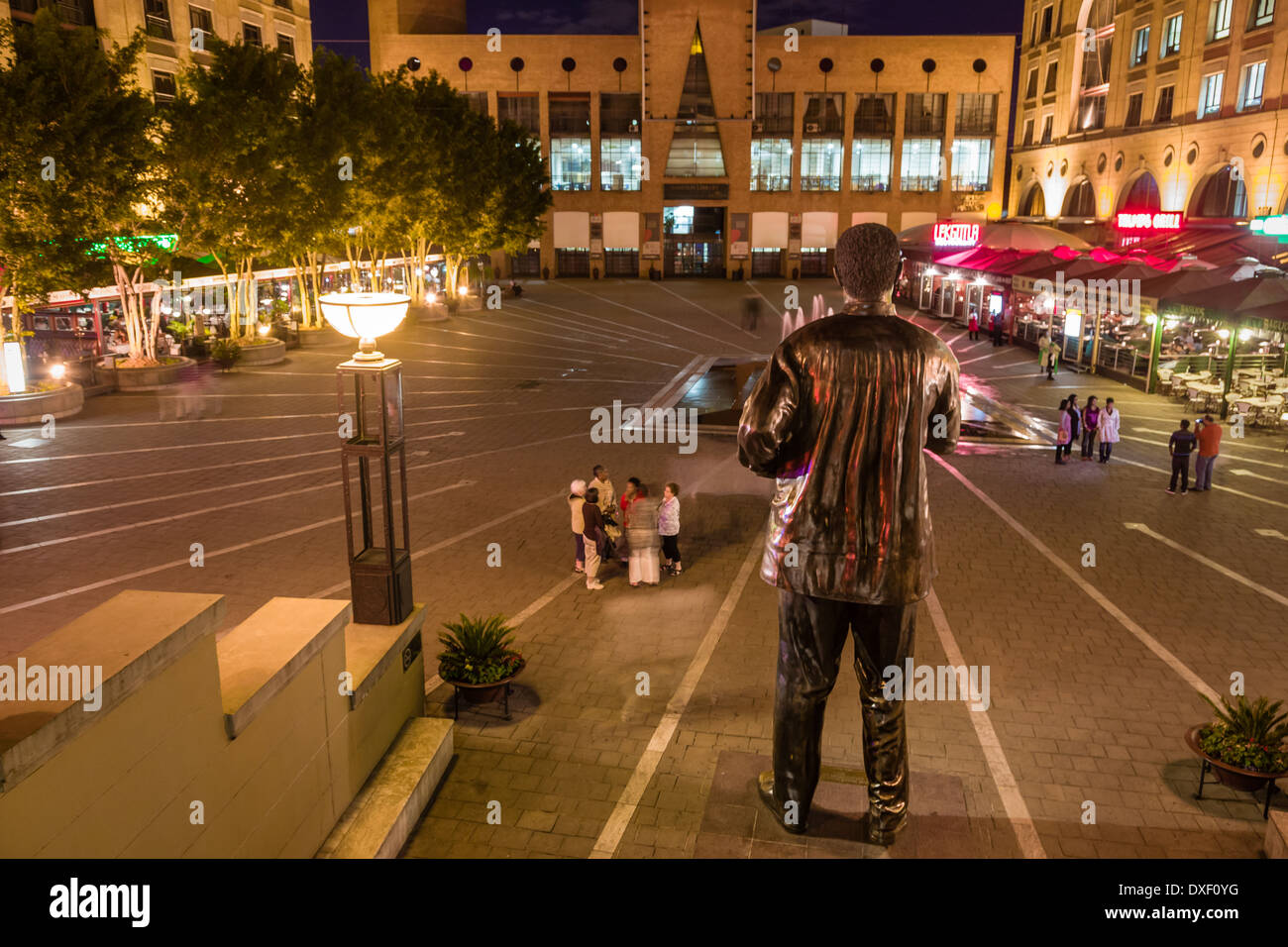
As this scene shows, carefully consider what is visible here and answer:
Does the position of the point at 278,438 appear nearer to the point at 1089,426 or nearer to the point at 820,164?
the point at 1089,426

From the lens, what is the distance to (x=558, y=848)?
20.3ft

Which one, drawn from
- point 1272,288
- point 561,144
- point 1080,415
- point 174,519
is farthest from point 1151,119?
point 174,519

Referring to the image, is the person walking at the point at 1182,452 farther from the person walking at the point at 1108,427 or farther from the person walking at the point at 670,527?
the person walking at the point at 670,527

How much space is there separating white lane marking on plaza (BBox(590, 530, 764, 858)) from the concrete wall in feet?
5.84

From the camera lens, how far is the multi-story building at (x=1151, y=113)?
33.8m

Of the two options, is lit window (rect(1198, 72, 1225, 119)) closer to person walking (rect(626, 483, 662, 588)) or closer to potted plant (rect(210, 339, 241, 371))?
person walking (rect(626, 483, 662, 588))

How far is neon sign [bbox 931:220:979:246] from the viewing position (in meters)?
39.7

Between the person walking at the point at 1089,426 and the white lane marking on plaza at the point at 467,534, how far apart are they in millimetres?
10089

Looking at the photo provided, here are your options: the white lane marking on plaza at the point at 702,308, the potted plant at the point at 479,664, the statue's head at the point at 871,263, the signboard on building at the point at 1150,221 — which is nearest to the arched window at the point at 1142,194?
the signboard on building at the point at 1150,221

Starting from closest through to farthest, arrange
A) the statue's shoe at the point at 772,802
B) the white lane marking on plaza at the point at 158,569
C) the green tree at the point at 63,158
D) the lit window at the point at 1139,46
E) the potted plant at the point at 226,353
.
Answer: the statue's shoe at the point at 772,802
the white lane marking on plaza at the point at 158,569
the green tree at the point at 63,158
the potted plant at the point at 226,353
the lit window at the point at 1139,46

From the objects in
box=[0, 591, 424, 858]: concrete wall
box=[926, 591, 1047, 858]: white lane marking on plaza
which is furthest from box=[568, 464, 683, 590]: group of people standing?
box=[0, 591, 424, 858]: concrete wall

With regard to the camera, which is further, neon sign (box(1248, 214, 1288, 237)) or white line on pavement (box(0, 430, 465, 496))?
neon sign (box(1248, 214, 1288, 237))

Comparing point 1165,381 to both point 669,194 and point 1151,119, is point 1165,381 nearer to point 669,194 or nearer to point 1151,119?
point 1151,119

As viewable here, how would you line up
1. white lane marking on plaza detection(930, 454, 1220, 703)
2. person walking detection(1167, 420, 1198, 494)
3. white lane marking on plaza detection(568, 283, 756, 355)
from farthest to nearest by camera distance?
white lane marking on plaza detection(568, 283, 756, 355) < person walking detection(1167, 420, 1198, 494) < white lane marking on plaza detection(930, 454, 1220, 703)
